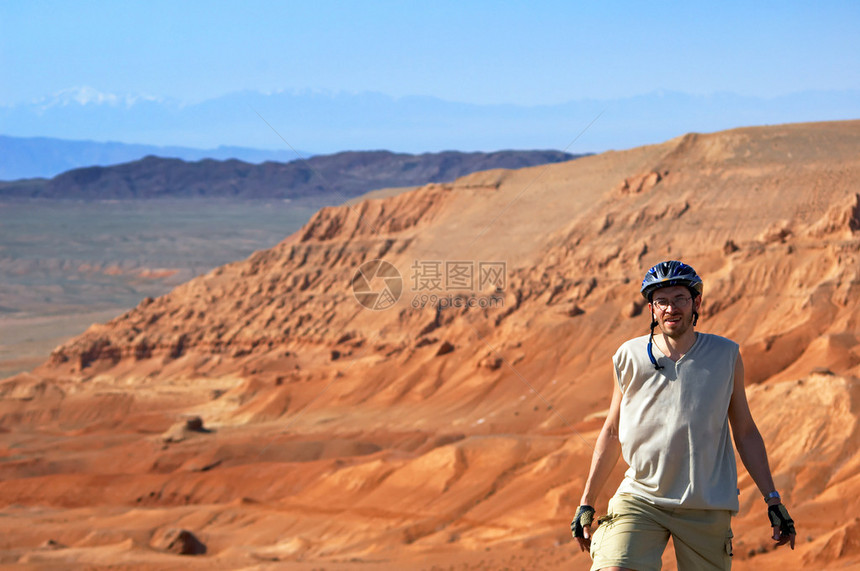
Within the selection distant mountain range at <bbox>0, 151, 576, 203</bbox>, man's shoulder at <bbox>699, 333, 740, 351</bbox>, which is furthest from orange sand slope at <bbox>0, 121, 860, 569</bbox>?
distant mountain range at <bbox>0, 151, 576, 203</bbox>

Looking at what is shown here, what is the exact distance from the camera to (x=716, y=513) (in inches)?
159

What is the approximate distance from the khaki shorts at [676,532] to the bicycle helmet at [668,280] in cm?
59

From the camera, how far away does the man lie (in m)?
4.01

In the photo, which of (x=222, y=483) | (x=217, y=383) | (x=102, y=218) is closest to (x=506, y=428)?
(x=222, y=483)

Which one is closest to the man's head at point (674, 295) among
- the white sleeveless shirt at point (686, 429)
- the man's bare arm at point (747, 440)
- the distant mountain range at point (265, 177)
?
the white sleeveless shirt at point (686, 429)

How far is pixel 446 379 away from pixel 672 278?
25.6 meters

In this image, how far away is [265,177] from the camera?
170625 millimetres

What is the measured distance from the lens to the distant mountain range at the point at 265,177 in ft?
523

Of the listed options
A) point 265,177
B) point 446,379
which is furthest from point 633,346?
point 265,177

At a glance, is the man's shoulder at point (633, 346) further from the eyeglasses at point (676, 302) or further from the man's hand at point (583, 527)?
the man's hand at point (583, 527)

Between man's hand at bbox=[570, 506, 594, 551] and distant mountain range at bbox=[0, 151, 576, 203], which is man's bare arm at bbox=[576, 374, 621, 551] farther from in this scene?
distant mountain range at bbox=[0, 151, 576, 203]

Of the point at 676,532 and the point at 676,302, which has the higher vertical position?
the point at 676,302

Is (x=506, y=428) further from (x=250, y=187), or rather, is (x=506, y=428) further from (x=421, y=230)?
(x=250, y=187)

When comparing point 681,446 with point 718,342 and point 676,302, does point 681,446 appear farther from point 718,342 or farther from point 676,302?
point 676,302
